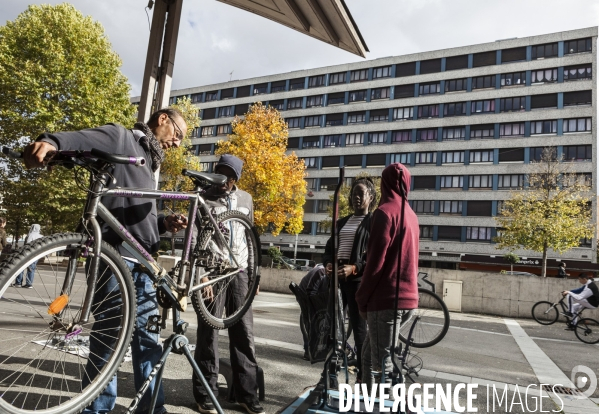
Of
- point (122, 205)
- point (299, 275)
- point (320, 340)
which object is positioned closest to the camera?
point (122, 205)

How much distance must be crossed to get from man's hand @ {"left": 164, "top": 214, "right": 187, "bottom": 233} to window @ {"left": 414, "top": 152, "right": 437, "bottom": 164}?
49.3m

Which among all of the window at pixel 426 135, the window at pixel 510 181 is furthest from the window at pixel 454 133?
the window at pixel 510 181

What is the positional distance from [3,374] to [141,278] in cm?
227

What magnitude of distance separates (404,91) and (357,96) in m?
5.99

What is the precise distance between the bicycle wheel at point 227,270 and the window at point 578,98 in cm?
5008

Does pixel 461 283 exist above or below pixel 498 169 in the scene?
below

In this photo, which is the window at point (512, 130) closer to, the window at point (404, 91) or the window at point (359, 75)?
the window at point (404, 91)

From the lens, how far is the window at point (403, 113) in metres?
51.3

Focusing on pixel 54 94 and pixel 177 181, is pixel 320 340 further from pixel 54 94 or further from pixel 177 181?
pixel 177 181

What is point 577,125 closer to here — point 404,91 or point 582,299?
point 404,91

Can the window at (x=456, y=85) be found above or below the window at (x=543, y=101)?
above

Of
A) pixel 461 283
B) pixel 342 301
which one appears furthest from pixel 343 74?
pixel 342 301

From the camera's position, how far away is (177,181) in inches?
1369

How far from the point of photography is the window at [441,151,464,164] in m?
48.1
